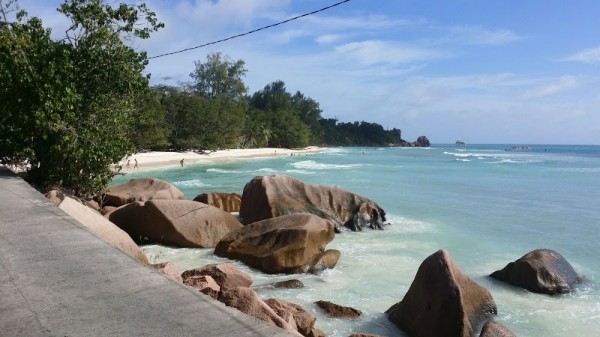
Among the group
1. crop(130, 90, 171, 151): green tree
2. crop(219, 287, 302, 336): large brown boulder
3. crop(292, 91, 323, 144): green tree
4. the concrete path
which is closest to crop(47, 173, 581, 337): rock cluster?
crop(219, 287, 302, 336): large brown boulder

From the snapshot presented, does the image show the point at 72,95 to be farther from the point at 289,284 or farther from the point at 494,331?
the point at 494,331

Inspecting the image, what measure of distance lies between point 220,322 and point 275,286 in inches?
180

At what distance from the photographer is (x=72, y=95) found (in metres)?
9.37

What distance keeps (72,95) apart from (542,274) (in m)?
8.44

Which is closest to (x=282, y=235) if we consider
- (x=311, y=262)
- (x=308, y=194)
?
(x=311, y=262)

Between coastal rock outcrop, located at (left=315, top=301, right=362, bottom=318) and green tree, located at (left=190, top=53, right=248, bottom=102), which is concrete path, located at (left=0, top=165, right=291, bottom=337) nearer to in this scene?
coastal rock outcrop, located at (left=315, top=301, right=362, bottom=318)

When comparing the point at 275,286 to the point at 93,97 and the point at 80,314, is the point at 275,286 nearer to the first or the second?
the point at 80,314

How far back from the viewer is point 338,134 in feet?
417

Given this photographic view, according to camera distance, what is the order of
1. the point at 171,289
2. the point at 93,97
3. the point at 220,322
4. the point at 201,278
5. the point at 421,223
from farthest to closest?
the point at 421,223
the point at 93,97
the point at 201,278
the point at 171,289
the point at 220,322

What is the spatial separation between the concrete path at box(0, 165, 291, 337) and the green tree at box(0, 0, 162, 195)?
14.5ft

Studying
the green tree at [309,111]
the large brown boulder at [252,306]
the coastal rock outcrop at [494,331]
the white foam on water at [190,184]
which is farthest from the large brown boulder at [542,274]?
the green tree at [309,111]

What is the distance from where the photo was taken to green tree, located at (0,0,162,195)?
928 cm

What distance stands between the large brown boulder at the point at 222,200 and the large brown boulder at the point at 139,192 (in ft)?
2.59

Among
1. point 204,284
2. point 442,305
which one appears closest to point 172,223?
point 204,284
